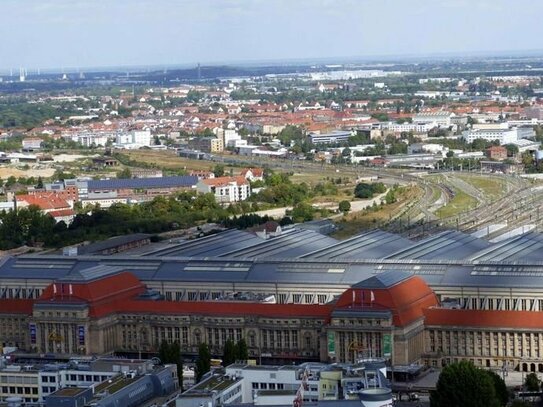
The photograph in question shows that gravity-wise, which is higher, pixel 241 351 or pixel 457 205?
pixel 241 351

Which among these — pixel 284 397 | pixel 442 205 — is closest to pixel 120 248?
pixel 442 205

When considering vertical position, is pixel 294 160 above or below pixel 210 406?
below

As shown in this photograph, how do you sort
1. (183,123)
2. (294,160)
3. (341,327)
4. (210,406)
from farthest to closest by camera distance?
(183,123), (294,160), (341,327), (210,406)

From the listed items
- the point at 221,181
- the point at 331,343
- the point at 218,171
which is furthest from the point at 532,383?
the point at 218,171

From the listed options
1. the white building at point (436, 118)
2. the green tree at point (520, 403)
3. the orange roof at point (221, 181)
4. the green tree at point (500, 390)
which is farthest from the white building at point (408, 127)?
the green tree at point (500, 390)

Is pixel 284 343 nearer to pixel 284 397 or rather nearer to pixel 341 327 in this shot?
pixel 341 327

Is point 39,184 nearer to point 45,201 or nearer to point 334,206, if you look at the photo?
point 45,201

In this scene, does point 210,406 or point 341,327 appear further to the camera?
point 341,327

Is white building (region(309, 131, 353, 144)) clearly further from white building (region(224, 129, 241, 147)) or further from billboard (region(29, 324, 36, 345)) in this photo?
billboard (region(29, 324, 36, 345))
